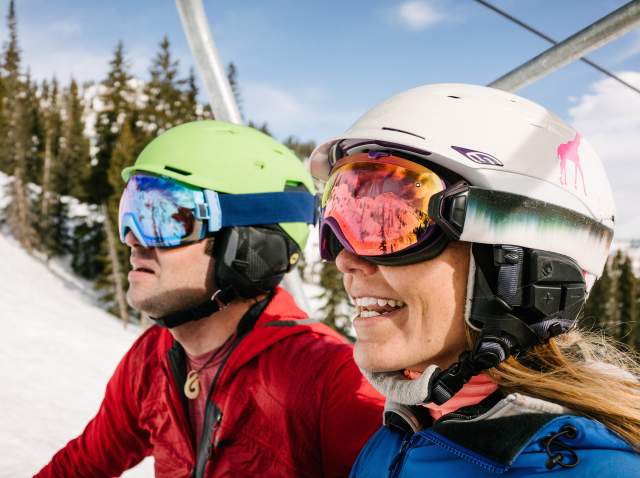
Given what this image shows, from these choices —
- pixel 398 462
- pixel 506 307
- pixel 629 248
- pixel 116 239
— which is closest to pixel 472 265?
pixel 506 307

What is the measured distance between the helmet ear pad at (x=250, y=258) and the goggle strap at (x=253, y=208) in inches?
2.3

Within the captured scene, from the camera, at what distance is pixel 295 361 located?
2.63 metres

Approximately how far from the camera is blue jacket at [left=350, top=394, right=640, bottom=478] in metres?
1.12

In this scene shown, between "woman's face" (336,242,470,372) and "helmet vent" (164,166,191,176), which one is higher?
"helmet vent" (164,166,191,176)

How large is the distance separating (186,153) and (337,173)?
1.51 meters

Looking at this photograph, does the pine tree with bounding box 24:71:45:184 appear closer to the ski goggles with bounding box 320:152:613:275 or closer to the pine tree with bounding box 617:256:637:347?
the ski goggles with bounding box 320:152:613:275

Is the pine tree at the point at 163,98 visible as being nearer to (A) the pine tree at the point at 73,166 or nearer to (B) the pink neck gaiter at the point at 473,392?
(A) the pine tree at the point at 73,166

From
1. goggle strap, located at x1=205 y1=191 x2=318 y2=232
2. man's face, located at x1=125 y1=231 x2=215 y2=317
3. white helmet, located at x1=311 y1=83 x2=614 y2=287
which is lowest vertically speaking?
man's face, located at x1=125 y1=231 x2=215 y2=317

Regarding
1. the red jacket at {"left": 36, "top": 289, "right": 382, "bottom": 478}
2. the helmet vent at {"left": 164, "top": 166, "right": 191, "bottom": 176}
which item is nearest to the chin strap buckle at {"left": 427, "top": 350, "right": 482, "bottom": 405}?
the red jacket at {"left": 36, "top": 289, "right": 382, "bottom": 478}

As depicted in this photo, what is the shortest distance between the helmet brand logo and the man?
1.30 meters

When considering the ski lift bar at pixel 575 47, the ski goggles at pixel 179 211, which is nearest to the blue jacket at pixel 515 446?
the ski lift bar at pixel 575 47

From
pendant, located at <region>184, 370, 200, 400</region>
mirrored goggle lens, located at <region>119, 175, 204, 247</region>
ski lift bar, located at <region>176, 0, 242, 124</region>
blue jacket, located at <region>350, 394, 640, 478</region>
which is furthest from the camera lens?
ski lift bar, located at <region>176, 0, 242, 124</region>

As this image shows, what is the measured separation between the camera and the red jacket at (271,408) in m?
2.39

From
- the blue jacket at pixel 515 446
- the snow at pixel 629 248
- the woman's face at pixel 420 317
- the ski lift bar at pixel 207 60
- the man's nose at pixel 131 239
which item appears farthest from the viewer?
the snow at pixel 629 248
